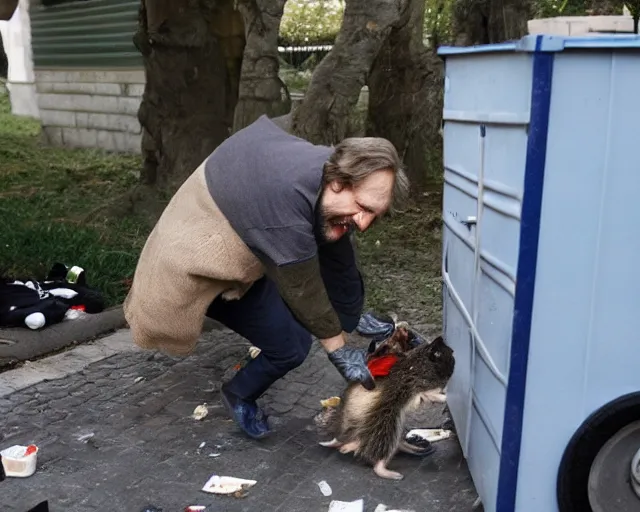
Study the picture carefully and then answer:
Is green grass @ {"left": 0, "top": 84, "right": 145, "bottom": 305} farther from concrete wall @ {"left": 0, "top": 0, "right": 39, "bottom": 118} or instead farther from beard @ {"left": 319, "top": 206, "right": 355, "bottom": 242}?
concrete wall @ {"left": 0, "top": 0, "right": 39, "bottom": 118}

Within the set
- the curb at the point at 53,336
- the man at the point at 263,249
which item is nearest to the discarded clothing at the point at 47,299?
the curb at the point at 53,336

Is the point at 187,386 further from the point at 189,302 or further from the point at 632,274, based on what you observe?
the point at 632,274

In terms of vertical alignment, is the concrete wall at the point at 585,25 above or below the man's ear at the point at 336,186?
above

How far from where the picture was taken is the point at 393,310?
5684 millimetres

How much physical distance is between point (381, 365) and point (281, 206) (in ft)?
2.93

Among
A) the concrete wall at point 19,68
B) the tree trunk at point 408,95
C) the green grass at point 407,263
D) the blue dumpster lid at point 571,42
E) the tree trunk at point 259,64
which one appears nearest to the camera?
the blue dumpster lid at point 571,42

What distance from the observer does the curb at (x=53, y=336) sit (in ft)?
15.6

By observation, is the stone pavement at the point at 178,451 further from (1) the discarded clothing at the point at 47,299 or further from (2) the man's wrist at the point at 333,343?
(2) the man's wrist at the point at 333,343

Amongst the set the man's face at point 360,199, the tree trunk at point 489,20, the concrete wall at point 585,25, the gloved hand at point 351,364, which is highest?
the tree trunk at point 489,20

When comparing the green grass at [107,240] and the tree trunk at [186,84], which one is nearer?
the green grass at [107,240]

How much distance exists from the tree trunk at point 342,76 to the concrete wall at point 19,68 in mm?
11798

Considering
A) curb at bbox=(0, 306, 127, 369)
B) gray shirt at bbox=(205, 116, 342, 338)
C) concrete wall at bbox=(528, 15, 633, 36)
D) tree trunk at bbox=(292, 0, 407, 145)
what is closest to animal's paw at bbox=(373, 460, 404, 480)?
gray shirt at bbox=(205, 116, 342, 338)

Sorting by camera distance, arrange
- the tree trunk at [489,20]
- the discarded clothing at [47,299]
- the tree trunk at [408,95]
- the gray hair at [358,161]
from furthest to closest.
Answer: the tree trunk at [408,95], the tree trunk at [489,20], the discarded clothing at [47,299], the gray hair at [358,161]

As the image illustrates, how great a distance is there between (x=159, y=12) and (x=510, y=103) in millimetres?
5815
